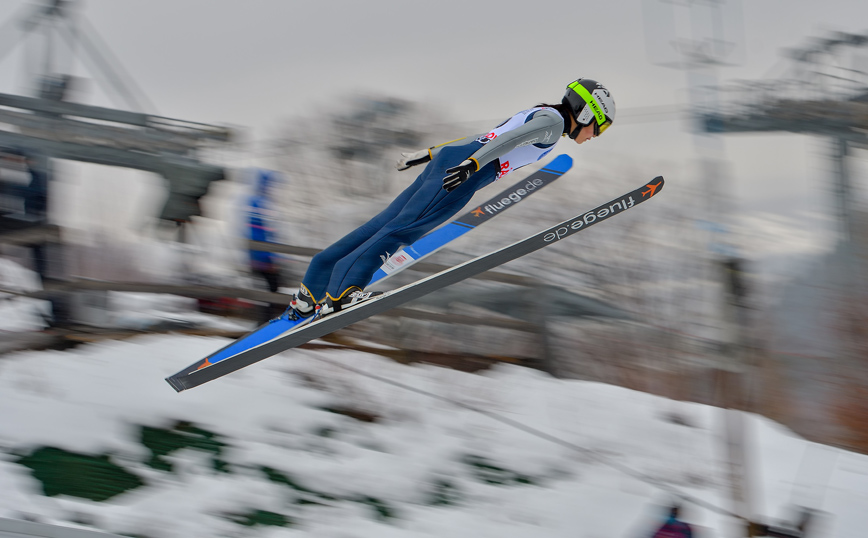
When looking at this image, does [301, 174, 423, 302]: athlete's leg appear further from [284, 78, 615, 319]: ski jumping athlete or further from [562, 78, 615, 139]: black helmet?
[562, 78, 615, 139]: black helmet

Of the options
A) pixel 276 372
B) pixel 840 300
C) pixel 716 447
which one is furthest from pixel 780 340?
pixel 276 372

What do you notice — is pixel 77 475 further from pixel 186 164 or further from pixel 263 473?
pixel 186 164

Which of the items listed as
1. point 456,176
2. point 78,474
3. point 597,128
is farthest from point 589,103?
point 78,474

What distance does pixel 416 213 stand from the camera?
3.77 meters

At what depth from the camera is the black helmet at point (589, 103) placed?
3570mm

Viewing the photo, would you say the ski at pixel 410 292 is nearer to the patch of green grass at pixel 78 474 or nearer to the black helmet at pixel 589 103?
the black helmet at pixel 589 103

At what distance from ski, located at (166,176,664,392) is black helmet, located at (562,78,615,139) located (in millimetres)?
480

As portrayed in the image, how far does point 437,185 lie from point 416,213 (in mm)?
195

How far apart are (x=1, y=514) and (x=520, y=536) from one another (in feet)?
10.0

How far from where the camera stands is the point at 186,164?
18.3ft

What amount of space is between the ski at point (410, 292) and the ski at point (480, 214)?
50cm

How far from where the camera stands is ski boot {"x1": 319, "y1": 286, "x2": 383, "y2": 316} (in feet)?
12.6

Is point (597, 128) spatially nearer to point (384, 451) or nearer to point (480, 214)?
point (480, 214)

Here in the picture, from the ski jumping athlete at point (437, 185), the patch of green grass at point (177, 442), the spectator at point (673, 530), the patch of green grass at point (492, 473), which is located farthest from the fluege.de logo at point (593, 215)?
the patch of green grass at point (177, 442)
